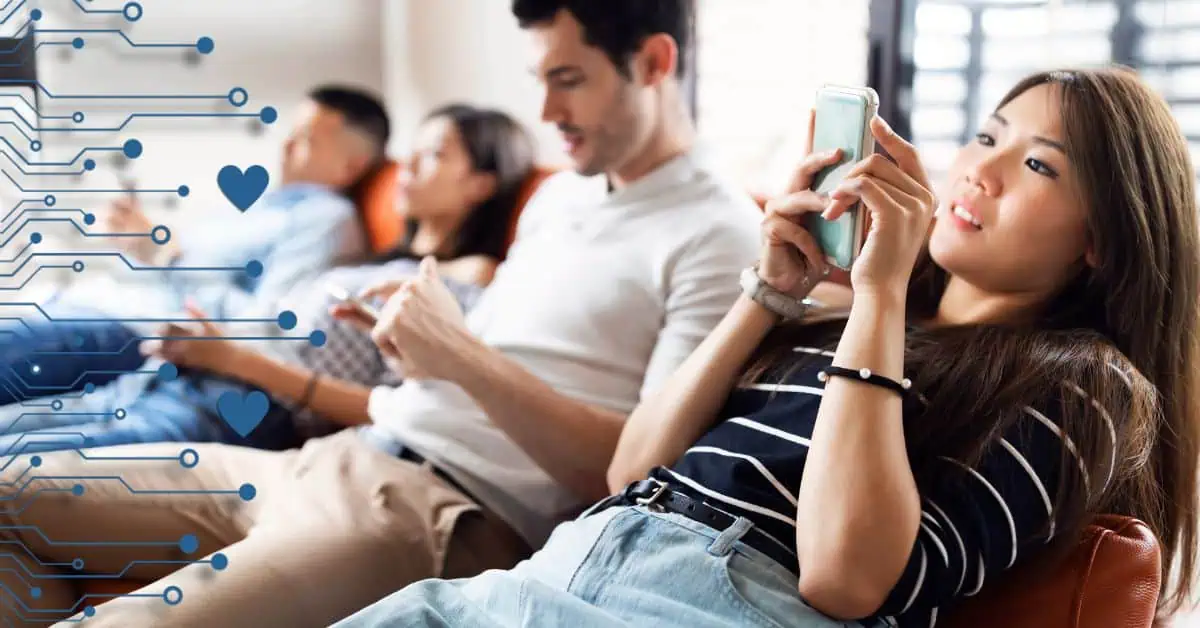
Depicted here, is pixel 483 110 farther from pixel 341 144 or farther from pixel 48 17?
pixel 48 17

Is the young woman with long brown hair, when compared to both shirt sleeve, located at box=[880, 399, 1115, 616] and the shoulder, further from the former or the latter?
the shoulder

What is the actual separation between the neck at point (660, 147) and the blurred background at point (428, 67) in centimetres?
6

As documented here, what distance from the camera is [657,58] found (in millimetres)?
1542

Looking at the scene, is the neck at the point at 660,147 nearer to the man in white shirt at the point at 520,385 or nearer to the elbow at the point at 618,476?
the man in white shirt at the point at 520,385

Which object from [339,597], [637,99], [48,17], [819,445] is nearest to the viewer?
[48,17]

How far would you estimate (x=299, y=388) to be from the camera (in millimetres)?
1761

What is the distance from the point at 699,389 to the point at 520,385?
247 millimetres

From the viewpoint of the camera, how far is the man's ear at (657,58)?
1.53 m

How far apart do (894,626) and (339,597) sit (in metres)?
0.57

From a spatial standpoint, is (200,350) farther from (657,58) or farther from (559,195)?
(657,58)

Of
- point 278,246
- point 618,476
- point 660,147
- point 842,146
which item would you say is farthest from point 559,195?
point 278,246

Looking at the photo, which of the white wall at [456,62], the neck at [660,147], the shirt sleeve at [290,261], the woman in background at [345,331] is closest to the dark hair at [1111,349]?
the neck at [660,147]

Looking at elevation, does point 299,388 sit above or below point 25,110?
below

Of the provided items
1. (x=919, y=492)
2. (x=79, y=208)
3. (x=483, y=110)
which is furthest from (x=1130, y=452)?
(x=483, y=110)
